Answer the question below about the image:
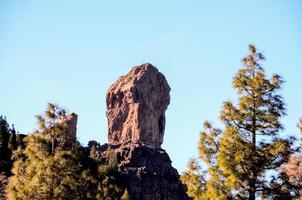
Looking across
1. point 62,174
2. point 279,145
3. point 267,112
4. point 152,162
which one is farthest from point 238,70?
point 152,162

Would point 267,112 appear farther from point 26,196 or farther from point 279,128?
point 26,196

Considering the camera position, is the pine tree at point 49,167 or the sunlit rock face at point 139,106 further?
the sunlit rock face at point 139,106

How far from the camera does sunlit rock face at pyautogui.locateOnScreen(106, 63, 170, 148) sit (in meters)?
183

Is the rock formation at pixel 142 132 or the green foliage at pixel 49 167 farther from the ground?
the rock formation at pixel 142 132

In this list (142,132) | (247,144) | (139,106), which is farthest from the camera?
(139,106)

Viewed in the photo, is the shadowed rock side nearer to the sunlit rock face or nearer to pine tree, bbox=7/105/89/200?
the sunlit rock face

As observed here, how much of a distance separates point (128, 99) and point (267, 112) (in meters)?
166

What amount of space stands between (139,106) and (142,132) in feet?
31.7

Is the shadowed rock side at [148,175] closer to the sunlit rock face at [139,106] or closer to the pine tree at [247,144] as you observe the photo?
the sunlit rock face at [139,106]

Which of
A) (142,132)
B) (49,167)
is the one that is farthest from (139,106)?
(49,167)

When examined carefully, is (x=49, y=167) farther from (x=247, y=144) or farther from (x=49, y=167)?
(x=247, y=144)

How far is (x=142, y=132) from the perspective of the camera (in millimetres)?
182000

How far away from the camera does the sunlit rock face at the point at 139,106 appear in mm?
183250

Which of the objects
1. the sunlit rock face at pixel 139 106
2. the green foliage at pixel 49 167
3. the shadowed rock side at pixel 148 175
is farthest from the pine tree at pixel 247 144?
the sunlit rock face at pixel 139 106
